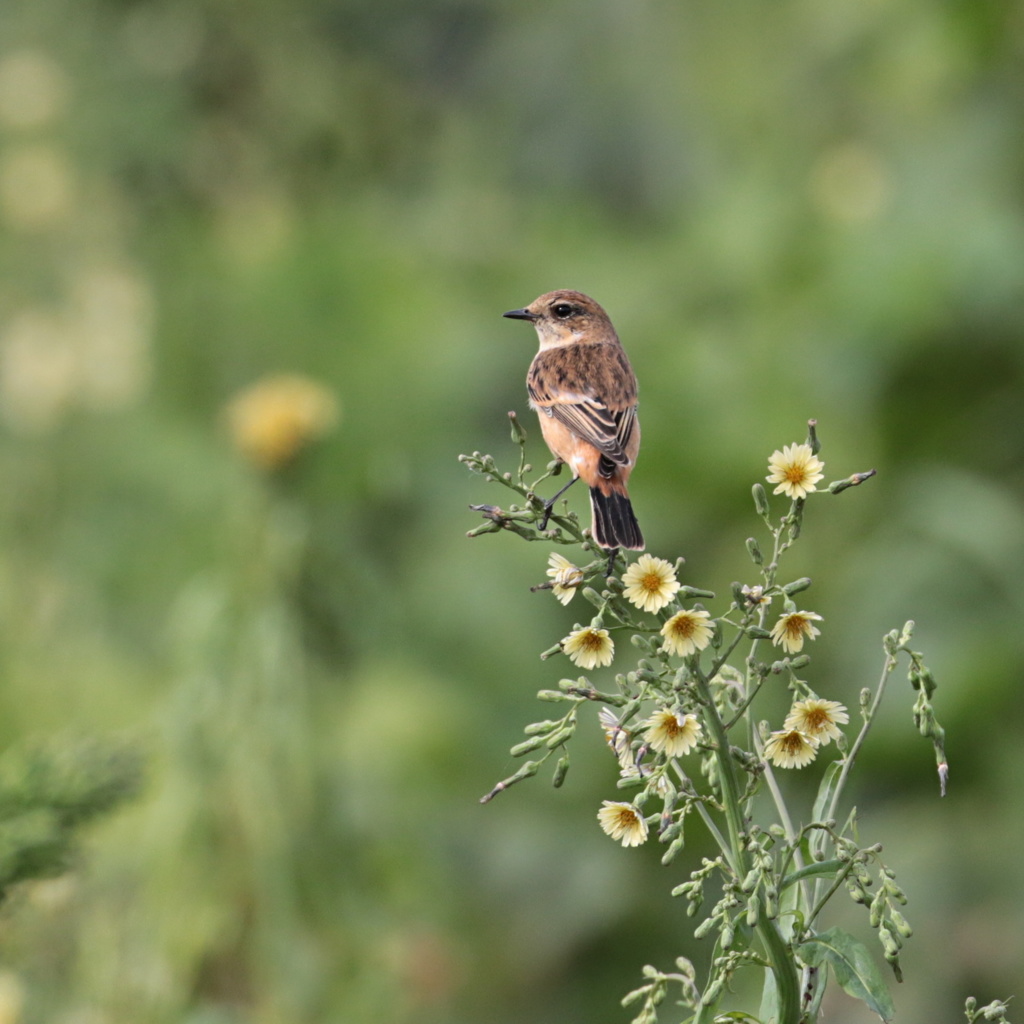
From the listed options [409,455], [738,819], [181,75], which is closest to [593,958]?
[409,455]

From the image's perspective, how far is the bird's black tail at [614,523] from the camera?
598 millimetres

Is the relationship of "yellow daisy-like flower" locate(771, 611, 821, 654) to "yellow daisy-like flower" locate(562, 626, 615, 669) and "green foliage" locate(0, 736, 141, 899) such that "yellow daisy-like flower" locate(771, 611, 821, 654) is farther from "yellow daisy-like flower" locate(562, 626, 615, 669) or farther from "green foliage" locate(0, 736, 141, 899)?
"green foliage" locate(0, 736, 141, 899)

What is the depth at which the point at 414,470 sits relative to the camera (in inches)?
110

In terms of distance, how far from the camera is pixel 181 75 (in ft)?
12.4

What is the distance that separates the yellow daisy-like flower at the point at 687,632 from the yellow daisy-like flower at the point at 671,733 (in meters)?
0.02

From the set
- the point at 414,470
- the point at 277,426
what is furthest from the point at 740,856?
the point at 414,470

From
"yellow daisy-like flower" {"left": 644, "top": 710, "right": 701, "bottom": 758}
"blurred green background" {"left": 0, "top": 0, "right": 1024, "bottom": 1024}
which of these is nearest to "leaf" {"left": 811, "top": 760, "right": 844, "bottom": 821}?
"yellow daisy-like flower" {"left": 644, "top": 710, "right": 701, "bottom": 758}

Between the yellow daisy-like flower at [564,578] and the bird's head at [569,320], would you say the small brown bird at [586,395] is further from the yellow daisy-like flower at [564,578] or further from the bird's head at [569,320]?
the yellow daisy-like flower at [564,578]

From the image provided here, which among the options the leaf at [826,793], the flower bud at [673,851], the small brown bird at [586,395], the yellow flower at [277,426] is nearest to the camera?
the flower bud at [673,851]

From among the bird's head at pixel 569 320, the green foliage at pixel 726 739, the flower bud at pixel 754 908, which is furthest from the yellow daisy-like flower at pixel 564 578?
the bird's head at pixel 569 320

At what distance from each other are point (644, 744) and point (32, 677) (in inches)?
69.3

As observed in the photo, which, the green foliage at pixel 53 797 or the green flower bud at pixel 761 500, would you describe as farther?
the green foliage at pixel 53 797

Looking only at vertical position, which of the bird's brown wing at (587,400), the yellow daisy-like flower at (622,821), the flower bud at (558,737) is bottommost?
the yellow daisy-like flower at (622,821)

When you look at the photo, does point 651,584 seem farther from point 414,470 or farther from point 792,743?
point 414,470
